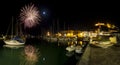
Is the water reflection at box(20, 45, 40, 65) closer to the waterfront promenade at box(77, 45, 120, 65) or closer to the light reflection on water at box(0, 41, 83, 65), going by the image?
the light reflection on water at box(0, 41, 83, 65)

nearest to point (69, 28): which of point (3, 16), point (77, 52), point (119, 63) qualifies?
point (3, 16)

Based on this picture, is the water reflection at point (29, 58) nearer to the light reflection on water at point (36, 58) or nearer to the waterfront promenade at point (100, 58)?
the light reflection on water at point (36, 58)

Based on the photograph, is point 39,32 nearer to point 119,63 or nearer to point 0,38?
point 0,38

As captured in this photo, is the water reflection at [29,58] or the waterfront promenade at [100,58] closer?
the waterfront promenade at [100,58]

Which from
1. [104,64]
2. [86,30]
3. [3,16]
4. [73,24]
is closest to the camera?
[104,64]

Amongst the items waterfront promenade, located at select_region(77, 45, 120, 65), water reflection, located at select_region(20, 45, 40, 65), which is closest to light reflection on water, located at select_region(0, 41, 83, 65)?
water reflection, located at select_region(20, 45, 40, 65)

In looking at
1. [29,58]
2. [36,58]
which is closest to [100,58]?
[36,58]

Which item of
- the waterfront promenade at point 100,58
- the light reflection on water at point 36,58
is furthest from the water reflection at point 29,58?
the waterfront promenade at point 100,58

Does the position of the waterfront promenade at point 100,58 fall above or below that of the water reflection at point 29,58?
above

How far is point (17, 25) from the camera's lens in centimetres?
9950

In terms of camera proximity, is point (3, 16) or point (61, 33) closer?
point (3, 16)

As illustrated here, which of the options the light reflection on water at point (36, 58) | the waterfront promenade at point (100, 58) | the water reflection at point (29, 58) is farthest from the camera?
the water reflection at point (29, 58)

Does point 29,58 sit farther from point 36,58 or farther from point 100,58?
point 100,58

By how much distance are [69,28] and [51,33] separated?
13295 millimetres
